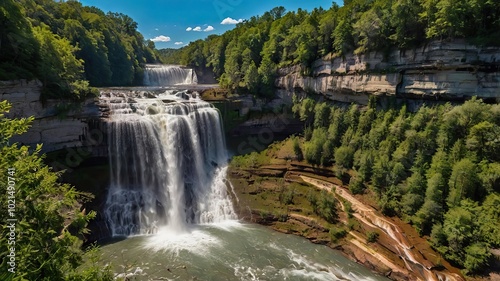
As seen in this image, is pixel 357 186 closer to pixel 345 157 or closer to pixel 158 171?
pixel 345 157

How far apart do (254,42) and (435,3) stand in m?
22.5

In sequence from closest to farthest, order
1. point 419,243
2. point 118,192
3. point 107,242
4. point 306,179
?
point 419,243
point 107,242
point 118,192
point 306,179

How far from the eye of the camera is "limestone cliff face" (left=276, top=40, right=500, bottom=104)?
20172mm

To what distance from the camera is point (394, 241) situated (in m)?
18.6

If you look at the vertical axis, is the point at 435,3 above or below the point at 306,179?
above

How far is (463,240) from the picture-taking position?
1683cm

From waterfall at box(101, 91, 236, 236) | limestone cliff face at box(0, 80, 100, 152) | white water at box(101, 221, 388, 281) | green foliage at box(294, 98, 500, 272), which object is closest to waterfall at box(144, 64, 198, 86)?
waterfall at box(101, 91, 236, 236)

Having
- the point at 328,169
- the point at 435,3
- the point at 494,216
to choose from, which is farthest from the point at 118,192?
the point at 435,3

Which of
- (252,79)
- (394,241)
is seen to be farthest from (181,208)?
(252,79)

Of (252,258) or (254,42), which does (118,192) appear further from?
(254,42)

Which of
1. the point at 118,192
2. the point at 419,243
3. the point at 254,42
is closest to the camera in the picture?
the point at 419,243

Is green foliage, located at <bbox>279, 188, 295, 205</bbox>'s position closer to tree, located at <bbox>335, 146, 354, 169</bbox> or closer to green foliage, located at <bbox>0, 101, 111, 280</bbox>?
tree, located at <bbox>335, 146, 354, 169</bbox>

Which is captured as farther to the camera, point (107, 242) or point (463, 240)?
point (107, 242)

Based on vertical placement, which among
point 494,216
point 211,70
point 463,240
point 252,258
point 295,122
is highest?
point 211,70
